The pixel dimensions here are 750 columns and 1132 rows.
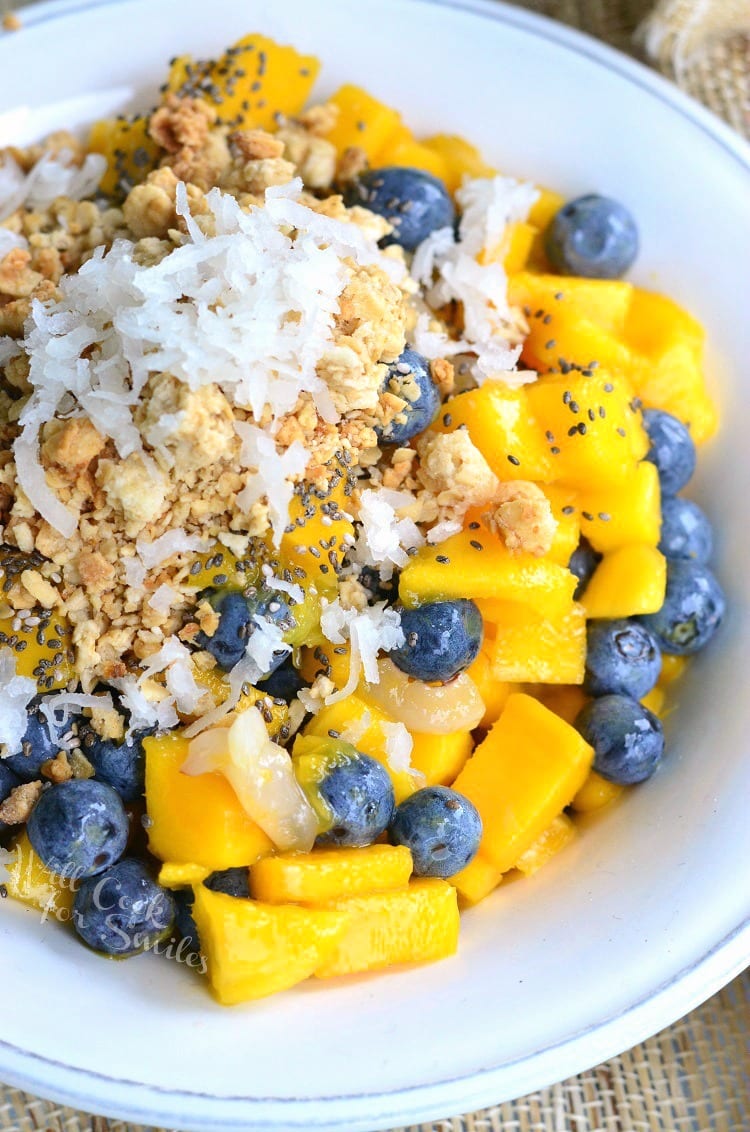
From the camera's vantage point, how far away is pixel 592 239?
2.14m

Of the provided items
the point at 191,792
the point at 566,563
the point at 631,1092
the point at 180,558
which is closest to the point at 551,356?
the point at 566,563

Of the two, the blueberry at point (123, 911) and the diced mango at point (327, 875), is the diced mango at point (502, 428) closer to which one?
the diced mango at point (327, 875)

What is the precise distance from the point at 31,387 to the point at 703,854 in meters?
1.21

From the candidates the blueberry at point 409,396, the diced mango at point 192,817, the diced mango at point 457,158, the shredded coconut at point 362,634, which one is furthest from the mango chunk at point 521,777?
the diced mango at point 457,158

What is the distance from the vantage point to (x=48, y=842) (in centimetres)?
160

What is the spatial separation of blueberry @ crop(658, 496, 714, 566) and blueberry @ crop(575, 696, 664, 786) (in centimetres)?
29

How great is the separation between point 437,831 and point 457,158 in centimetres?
131

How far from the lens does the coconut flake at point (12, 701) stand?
5.39 feet

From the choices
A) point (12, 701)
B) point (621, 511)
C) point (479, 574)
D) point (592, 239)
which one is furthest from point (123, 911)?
point (592, 239)

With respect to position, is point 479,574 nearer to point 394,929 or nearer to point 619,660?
point 619,660

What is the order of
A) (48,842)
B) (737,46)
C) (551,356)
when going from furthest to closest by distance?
(737,46) < (551,356) < (48,842)

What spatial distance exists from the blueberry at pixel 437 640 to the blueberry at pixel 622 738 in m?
0.25

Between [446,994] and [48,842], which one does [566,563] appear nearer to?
[446,994]

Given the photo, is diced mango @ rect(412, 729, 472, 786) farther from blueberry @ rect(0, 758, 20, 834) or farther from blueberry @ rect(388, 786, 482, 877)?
blueberry @ rect(0, 758, 20, 834)
